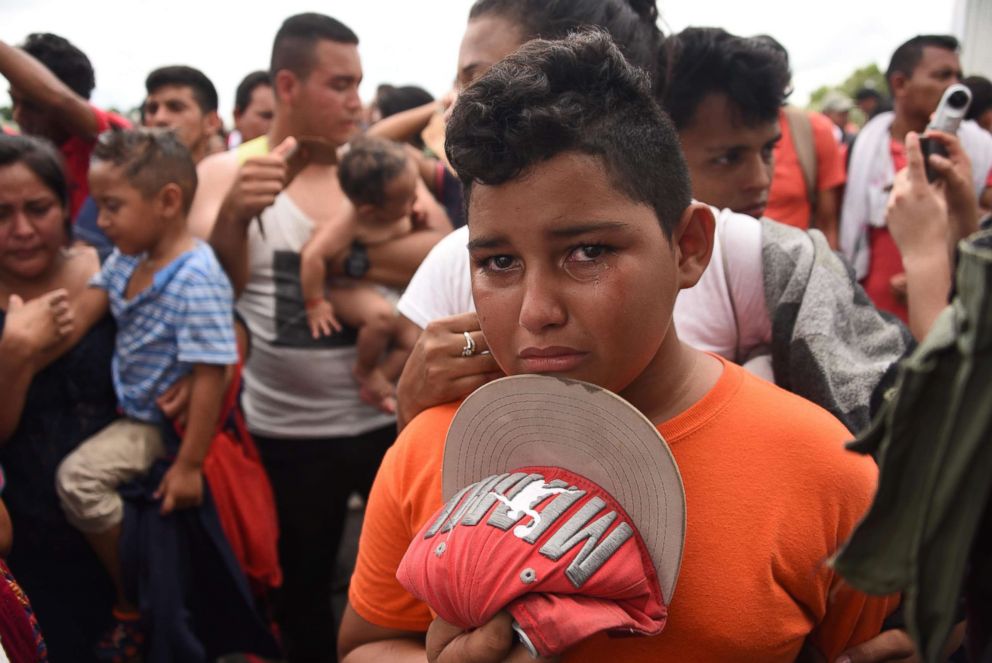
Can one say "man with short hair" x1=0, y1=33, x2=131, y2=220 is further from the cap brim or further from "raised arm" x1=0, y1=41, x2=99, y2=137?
the cap brim

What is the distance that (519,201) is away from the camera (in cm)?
110

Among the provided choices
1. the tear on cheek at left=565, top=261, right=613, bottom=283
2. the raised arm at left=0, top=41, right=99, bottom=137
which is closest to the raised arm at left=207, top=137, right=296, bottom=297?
the raised arm at left=0, top=41, right=99, bottom=137

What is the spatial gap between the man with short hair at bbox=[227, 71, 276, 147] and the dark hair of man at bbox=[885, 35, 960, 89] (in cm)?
374

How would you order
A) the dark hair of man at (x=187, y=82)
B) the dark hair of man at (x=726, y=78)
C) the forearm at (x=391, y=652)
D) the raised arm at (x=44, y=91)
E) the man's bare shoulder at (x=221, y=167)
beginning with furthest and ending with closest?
the dark hair of man at (x=187, y=82) < the man's bare shoulder at (x=221, y=167) < the raised arm at (x=44, y=91) < the dark hair of man at (x=726, y=78) < the forearm at (x=391, y=652)

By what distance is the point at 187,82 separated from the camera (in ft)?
14.9

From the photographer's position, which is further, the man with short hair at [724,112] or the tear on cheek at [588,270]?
the man with short hair at [724,112]

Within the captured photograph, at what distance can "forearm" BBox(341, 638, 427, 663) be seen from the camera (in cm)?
128

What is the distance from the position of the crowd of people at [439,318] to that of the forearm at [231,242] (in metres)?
0.01

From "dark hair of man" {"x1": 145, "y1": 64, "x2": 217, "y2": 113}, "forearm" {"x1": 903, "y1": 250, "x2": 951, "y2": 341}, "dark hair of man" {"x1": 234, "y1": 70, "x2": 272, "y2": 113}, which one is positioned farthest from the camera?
"dark hair of man" {"x1": 234, "y1": 70, "x2": 272, "y2": 113}

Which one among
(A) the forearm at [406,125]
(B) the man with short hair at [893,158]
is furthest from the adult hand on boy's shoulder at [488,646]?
(A) the forearm at [406,125]

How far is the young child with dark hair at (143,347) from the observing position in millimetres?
2486

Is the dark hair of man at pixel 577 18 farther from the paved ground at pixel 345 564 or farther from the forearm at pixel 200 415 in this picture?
the paved ground at pixel 345 564

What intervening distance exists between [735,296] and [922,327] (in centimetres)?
55

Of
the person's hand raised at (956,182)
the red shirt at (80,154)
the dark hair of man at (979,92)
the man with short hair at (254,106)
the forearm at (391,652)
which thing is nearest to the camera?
the forearm at (391,652)
